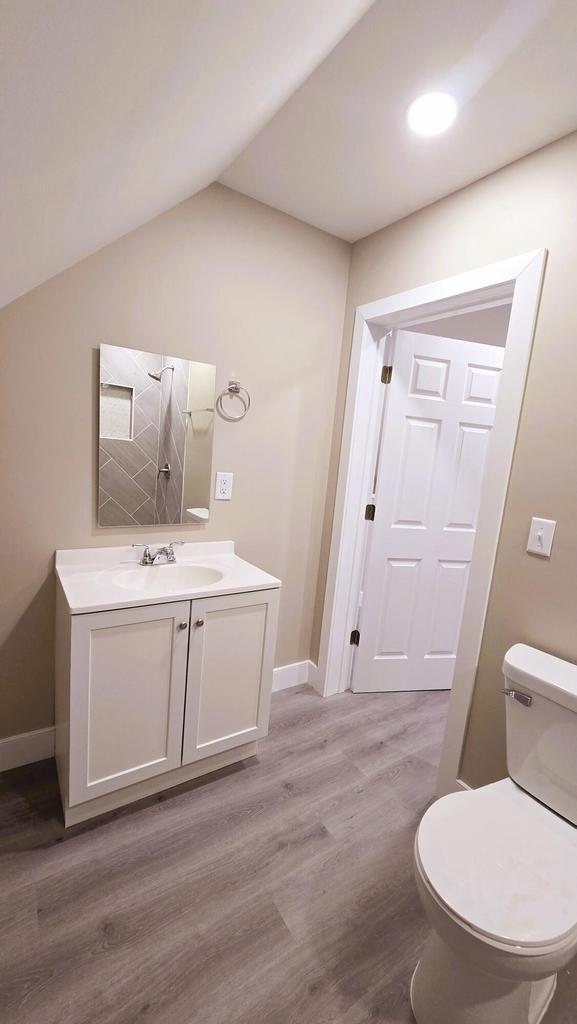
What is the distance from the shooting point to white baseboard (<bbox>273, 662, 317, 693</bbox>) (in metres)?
2.51

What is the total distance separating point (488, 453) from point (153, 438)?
1311 mm

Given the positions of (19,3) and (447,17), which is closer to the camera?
(19,3)

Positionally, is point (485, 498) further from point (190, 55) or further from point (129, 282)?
point (129, 282)

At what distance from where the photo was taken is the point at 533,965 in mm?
907

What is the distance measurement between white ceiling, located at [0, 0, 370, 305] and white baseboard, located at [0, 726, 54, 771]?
162cm

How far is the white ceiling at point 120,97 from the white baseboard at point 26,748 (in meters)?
1.62

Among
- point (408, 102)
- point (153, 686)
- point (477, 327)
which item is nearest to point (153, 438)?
point (153, 686)

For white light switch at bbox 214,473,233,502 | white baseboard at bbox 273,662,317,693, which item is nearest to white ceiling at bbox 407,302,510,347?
white light switch at bbox 214,473,233,502

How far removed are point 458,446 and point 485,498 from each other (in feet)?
2.90

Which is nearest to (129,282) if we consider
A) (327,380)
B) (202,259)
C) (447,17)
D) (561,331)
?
(202,259)

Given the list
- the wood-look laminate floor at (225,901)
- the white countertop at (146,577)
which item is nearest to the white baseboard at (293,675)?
the wood-look laminate floor at (225,901)

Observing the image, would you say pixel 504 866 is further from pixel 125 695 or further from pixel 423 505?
pixel 423 505

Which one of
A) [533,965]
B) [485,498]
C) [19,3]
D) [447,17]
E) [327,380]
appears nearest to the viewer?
[19,3]

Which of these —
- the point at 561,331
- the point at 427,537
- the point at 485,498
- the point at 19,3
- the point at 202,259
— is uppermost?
the point at 202,259
